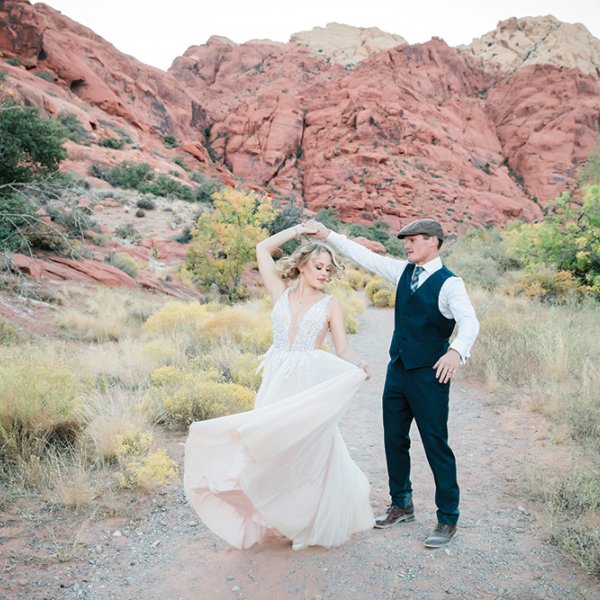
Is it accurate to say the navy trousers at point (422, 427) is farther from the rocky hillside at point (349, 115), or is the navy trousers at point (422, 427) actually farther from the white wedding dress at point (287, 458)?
the rocky hillside at point (349, 115)

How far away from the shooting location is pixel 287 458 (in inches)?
115

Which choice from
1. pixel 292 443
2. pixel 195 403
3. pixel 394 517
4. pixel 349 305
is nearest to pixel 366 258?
pixel 292 443

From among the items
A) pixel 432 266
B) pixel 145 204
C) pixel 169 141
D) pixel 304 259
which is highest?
pixel 169 141

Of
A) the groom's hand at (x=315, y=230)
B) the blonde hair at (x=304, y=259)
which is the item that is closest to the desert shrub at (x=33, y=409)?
the blonde hair at (x=304, y=259)

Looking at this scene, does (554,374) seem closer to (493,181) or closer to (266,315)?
(266,315)

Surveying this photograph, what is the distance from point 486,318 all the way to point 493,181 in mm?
50727

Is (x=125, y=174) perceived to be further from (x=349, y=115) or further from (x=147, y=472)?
(x=349, y=115)

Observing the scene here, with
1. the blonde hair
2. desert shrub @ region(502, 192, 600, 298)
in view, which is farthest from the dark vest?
desert shrub @ region(502, 192, 600, 298)

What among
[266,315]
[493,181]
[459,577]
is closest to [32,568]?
[459,577]

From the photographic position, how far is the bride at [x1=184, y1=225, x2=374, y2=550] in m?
2.89

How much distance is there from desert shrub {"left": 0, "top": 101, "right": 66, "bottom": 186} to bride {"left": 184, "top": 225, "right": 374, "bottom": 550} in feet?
50.5

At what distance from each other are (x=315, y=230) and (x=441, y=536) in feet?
7.27

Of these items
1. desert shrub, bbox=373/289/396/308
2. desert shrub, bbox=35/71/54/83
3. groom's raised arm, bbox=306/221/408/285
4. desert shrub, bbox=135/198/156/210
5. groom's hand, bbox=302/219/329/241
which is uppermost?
desert shrub, bbox=35/71/54/83

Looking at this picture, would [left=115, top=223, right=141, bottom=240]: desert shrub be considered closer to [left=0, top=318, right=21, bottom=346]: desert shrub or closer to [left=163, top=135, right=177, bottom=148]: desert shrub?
[left=0, top=318, right=21, bottom=346]: desert shrub
